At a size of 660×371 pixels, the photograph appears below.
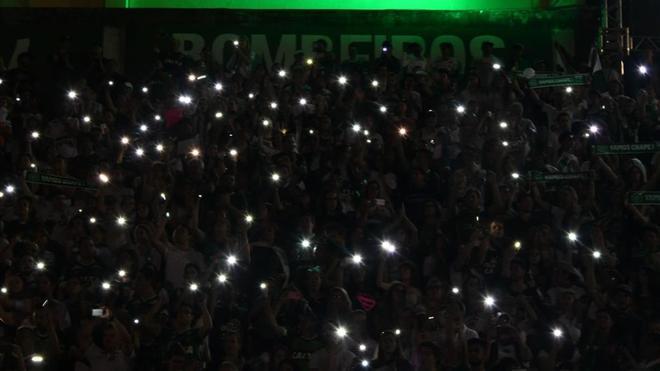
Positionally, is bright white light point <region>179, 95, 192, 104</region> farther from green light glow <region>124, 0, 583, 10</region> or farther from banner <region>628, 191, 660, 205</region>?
banner <region>628, 191, 660, 205</region>

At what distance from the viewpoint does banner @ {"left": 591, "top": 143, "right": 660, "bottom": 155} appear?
10.4m

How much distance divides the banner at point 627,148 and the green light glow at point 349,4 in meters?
8.82

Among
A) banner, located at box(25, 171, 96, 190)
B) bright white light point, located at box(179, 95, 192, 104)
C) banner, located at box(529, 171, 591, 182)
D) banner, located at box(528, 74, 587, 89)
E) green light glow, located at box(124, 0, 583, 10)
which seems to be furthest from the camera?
green light glow, located at box(124, 0, 583, 10)

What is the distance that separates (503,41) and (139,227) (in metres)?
8.95

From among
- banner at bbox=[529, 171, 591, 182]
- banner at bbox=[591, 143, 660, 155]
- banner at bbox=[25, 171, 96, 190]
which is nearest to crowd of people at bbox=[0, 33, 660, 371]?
banner at bbox=[25, 171, 96, 190]

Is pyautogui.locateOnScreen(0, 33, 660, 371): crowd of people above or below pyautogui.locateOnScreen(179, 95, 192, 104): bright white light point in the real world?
below


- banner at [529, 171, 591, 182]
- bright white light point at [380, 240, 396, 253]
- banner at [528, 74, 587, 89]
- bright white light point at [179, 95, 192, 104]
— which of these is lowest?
bright white light point at [380, 240, 396, 253]

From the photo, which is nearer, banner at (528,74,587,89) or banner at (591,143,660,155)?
banner at (591,143,660,155)

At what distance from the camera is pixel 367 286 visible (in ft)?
35.6

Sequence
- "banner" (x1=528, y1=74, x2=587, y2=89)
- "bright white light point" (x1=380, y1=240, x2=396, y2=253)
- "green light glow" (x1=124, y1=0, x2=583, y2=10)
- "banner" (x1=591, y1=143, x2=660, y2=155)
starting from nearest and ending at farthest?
"banner" (x1=591, y1=143, x2=660, y2=155), "bright white light point" (x1=380, y1=240, x2=396, y2=253), "banner" (x1=528, y1=74, x2=587, y2=89), "green light glow" (x1=124, y1=0, x2=583, y2=10)

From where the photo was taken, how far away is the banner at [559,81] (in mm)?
11422

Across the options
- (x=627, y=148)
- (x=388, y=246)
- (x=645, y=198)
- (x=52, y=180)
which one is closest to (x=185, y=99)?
(x=52, y=180)

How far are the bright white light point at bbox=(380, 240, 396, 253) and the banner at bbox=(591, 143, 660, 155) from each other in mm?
2383

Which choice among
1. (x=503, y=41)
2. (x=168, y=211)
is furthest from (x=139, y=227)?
(x=503, y=41)
